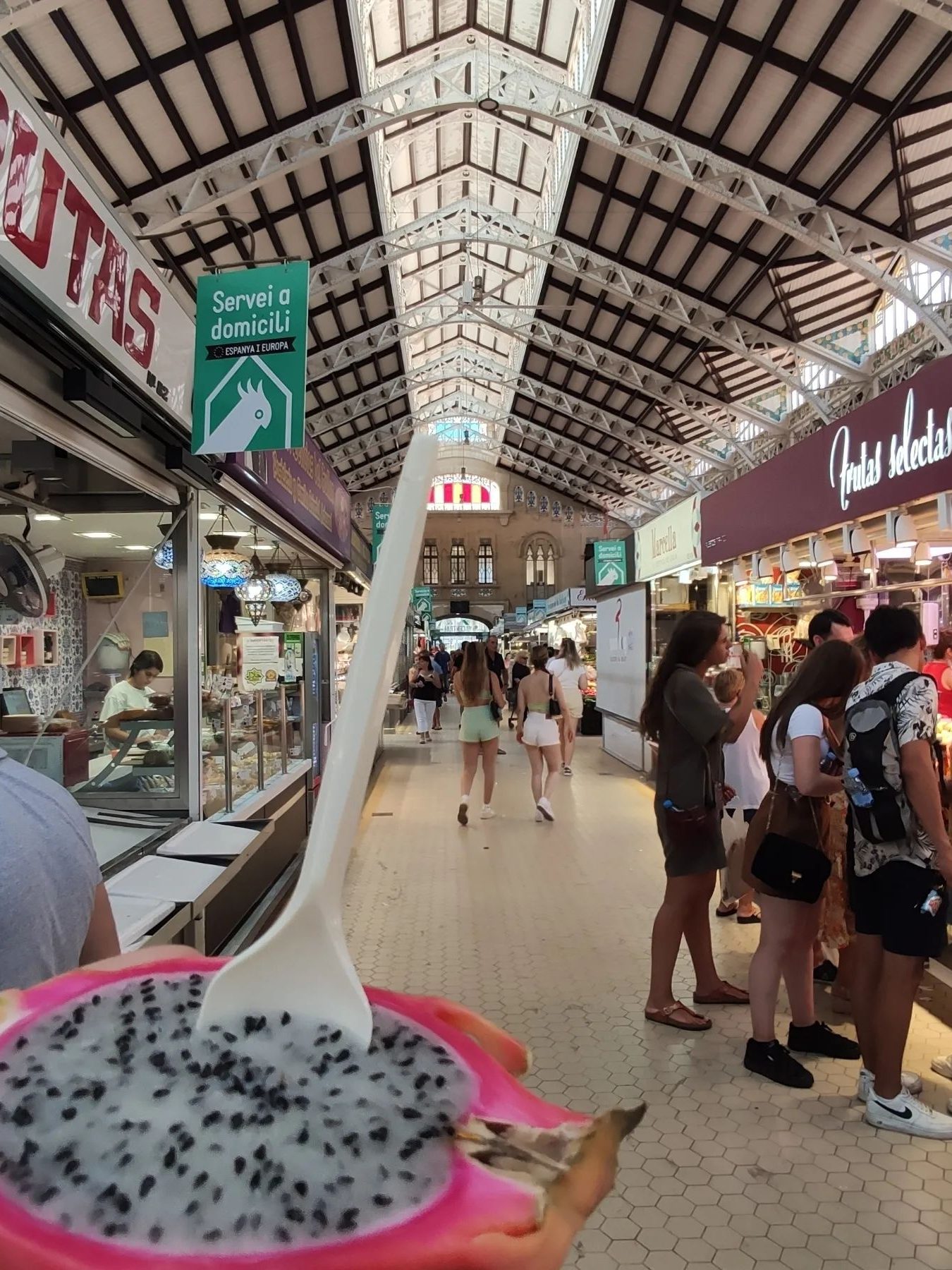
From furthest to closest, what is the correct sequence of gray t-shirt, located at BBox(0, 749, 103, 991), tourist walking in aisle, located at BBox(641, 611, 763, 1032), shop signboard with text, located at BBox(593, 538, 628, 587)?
1. shop signboard with text, located at BBox(593, 538, 628, 587)
2. tourist walking in aisle, located at BBox(641, 611, 763, 1032)
3. gray t-shirt, located at BBox(0, 749, 103, 991)

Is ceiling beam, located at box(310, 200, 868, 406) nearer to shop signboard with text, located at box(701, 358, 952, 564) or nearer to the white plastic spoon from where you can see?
shop signboard with text, located at box(701, 358, 952, 564)

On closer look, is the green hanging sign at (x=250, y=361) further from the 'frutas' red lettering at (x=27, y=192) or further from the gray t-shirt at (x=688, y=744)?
the gray t-shirt at (x=688, y=744)

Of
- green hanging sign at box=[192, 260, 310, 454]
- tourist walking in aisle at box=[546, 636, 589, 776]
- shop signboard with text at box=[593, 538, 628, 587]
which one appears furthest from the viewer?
shop signboard with text at box=[593, 538, 628, 587]

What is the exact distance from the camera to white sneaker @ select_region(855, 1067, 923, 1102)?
2.68 m

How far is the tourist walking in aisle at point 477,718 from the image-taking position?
7.20 metres

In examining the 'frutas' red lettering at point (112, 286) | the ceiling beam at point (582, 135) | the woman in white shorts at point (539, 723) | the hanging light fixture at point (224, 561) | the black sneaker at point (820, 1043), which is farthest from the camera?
the ceiling beam at point (582, 135)

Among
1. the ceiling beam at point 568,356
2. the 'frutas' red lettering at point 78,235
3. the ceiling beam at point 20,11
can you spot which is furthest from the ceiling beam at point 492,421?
the 'frutas' red lettering at point 78,235

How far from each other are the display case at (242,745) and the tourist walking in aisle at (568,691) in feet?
14.0

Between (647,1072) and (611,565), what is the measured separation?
9.62 meters

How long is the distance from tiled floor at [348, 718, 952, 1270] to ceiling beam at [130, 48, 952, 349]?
9134 mm

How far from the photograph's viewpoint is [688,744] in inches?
127

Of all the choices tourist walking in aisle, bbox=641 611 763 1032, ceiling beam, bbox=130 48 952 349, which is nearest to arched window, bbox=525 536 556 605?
ceiling beam, bbox=130 48 952 349

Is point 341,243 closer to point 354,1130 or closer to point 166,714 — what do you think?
point 166,714

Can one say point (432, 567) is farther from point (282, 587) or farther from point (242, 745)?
point (242, 745)
